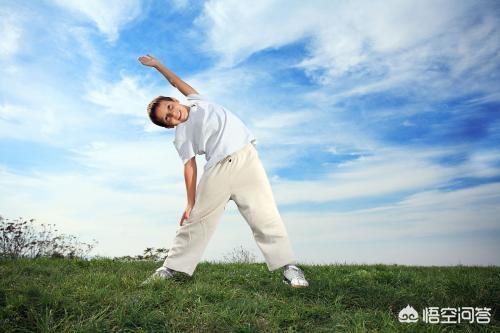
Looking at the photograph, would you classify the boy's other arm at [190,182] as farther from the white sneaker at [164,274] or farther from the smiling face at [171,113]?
the white sneaker at [164,274]

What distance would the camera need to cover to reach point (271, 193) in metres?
5.52

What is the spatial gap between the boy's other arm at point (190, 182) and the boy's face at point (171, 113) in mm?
480

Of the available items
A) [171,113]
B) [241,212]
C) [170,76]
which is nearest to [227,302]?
[241,212]

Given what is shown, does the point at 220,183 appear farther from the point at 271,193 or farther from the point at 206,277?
the point at 206,277

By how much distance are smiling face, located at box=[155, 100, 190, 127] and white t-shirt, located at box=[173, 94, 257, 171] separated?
7cm

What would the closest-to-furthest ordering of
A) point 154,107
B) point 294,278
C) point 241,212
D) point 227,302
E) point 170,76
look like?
1. point 227,302
2. point 154,107
3. point 294,278
4. point 241,212
5. point 170,76

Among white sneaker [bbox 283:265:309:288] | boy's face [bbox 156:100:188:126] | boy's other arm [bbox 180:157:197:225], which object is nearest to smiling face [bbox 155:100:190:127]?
boy's face [bbox 156:100:188:126]

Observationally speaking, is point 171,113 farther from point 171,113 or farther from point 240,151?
point 240,151

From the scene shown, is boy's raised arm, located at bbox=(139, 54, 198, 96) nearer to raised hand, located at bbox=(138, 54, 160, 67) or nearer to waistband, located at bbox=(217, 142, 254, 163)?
raised hand, located at bbox=(138, 54, 160, 67)

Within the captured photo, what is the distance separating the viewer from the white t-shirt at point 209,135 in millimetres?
5242

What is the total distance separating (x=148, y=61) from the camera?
19.0 feet

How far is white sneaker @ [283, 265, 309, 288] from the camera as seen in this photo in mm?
5160

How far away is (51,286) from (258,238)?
2297 mm

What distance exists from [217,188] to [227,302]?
1454 millimetres
